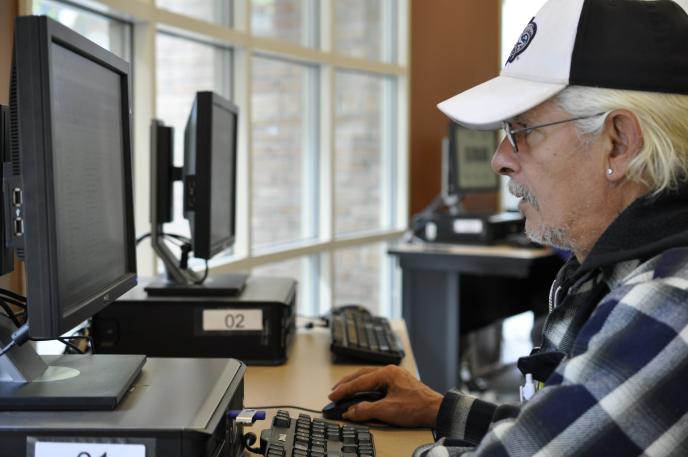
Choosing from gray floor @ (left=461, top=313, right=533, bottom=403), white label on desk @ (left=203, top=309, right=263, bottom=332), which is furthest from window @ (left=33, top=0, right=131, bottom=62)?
gray floor @ (left=461, top=313, right=533, bottom=403)

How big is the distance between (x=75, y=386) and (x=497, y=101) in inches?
27.4

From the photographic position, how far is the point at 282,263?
→ 3908 mm

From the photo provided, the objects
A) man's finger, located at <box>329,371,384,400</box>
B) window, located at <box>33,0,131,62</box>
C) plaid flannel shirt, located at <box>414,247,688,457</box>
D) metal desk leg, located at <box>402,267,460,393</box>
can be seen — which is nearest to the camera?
plaid flannel shirt, located at <box>414,247,688,457</box>

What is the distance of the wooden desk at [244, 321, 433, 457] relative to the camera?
128cm

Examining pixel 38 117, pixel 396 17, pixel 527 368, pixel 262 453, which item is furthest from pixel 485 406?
pixel 396 17

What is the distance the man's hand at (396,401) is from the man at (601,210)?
87 millimetres

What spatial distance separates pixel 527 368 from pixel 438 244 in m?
2.87

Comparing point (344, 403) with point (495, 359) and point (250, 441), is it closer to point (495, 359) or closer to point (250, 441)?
point (250, 441)

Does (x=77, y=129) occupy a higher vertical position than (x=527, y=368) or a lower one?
higher

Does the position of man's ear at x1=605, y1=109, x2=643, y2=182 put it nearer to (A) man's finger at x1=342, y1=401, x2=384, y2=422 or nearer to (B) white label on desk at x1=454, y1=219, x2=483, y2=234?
(A) man's finger at x1=342, y1=401, x2=384, y2=422

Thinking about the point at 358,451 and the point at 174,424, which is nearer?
the point at 174,424

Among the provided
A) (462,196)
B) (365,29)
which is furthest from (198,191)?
(365,29)

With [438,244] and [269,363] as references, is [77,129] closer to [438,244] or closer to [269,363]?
[269,363]

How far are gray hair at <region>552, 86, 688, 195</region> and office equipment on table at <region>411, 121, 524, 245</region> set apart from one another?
2.87 meters
